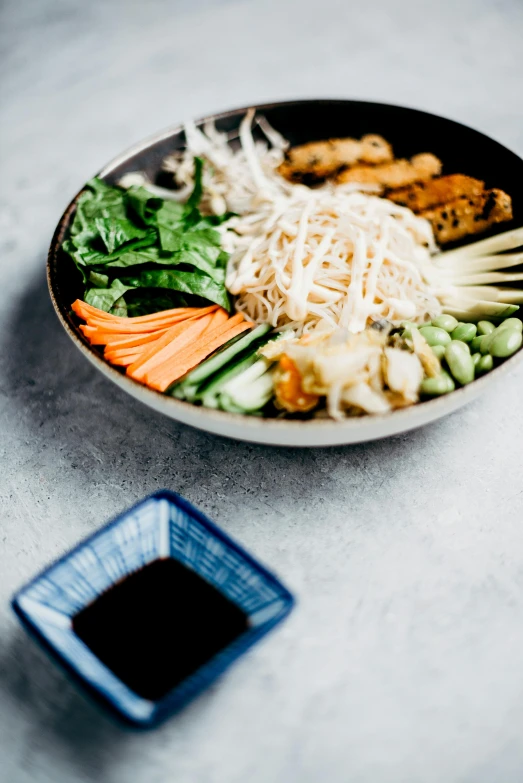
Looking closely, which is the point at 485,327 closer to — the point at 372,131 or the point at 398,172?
the point at 398,172

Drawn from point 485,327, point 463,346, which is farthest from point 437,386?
point 485,327

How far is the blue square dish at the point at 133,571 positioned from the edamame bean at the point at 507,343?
3.86 ft

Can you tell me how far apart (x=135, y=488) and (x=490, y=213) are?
6.67 ft

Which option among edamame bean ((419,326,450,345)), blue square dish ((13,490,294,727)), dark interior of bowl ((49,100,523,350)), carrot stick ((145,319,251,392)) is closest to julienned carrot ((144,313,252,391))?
carrot stick ((145,319,251,392))

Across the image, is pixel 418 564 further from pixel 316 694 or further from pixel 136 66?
pixel 136 66

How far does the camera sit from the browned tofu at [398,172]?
3436 mm

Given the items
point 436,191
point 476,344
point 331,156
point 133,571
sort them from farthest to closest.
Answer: point 331,156, point 436,191, point 476,344, point 133,571

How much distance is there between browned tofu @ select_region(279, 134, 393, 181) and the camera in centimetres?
356

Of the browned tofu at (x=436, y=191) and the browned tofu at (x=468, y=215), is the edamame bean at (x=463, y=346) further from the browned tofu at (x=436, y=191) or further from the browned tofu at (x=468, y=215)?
the browned tofu at (x=436, y=191)

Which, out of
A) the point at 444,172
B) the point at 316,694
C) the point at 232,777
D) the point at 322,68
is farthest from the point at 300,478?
the point at 322,68

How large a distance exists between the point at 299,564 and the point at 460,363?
36.7 inches

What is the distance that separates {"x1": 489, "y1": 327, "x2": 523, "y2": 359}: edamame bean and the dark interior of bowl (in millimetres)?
876

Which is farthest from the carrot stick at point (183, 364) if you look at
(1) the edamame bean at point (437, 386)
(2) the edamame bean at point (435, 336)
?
(1) the edamame bean at point (437, 386)

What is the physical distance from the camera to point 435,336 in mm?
2592
